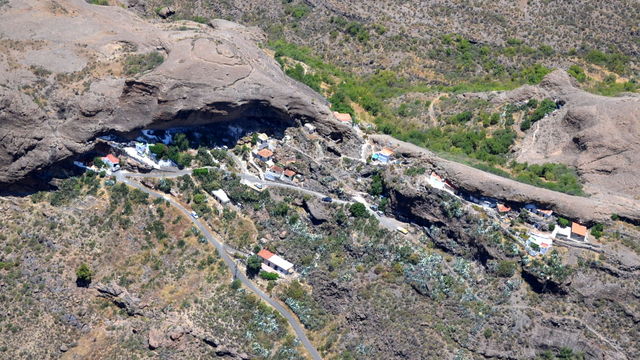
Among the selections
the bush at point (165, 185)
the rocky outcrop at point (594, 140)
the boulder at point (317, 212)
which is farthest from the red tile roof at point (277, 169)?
the rocky outcrop at point (594, 140)

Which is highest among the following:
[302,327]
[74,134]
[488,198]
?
[488,198]

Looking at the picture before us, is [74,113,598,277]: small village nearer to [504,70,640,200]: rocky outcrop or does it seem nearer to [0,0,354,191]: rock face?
[0,0,354,191]: rock face

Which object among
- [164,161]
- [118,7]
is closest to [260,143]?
[164,161]

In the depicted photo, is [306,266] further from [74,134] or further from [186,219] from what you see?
[74,134]

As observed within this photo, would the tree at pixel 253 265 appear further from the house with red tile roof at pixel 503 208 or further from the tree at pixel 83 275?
the house with red tile roof at pixel 503 208

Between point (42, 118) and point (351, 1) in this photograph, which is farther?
point (351, 1)

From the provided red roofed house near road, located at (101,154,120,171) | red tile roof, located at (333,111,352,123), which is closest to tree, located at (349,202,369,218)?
red tile roof, located at (333,111,352,123)

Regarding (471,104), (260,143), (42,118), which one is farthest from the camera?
(471,104)
